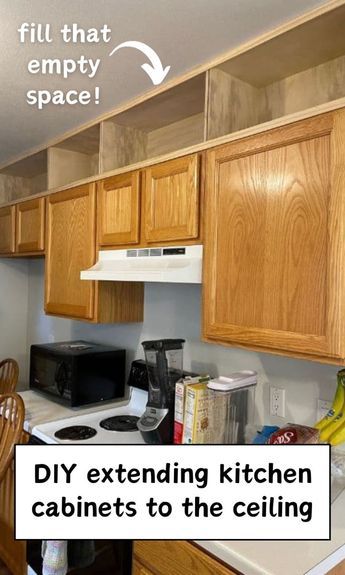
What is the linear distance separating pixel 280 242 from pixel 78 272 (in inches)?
47.3

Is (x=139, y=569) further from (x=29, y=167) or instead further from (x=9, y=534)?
(x=29, y=167)

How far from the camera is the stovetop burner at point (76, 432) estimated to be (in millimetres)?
1793

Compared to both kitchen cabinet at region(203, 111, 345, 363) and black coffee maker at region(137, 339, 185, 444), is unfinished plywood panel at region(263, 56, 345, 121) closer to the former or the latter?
kitchen cabinet at region(203, 111, 345, 363)

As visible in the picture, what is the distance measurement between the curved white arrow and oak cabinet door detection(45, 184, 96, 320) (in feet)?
1.97

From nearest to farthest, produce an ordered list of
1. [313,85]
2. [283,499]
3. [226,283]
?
[283,499] < [226,283] < [313,85]

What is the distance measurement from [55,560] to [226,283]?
120cm

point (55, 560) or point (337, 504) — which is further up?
point (337, 504)

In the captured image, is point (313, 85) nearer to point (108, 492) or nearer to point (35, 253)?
point (108, 492)

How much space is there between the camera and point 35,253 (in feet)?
8.36

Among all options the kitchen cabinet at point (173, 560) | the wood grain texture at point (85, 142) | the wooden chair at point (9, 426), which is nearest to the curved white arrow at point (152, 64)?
the wood grain texture at point (85, 142)

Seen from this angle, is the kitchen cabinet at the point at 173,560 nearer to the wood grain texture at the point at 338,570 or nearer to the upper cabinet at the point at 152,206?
the wood grain texture at the point at 338,570

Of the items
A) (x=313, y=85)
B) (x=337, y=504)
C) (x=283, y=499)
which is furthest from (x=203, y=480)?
(x=313, y=85)

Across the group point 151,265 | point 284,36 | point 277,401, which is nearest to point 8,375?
point 151,265

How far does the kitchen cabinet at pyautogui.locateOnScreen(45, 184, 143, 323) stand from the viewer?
2.08 metres
